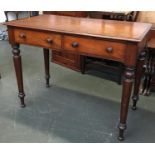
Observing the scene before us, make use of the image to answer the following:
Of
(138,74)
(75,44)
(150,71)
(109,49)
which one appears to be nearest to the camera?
(109,49)

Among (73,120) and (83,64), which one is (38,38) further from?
(83,64)

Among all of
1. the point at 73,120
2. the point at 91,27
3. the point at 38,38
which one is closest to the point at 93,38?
the point at 91,27

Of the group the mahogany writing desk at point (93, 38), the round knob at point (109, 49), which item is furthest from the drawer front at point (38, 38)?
the round knob at point (109, 49)

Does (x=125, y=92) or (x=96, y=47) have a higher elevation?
(x=96, y=47)

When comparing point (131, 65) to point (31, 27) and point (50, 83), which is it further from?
point (50, 83)

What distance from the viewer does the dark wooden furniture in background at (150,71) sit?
206cm

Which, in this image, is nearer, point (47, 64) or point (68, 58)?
point (47, 64)

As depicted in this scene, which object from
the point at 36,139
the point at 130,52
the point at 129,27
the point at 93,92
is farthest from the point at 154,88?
the point at 36,139

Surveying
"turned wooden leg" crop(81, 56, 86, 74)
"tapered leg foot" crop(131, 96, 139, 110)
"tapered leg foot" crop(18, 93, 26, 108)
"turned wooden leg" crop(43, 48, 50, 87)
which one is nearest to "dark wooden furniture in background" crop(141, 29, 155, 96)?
"tapered leg foot" crop(131, 96, 139, 110)

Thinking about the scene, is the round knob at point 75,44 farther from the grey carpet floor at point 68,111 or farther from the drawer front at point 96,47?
the grey carpet floor at point 68,111

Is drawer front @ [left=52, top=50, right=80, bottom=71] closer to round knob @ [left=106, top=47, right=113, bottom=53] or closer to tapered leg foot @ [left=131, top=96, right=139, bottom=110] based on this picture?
tapered leg foot @ [left=131, top=96, right=139, bottom=110]

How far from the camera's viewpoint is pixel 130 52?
4.16 ft

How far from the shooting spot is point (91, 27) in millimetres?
1509

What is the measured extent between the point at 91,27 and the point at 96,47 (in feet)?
0.69
